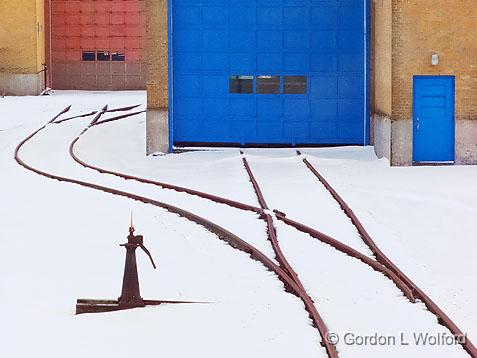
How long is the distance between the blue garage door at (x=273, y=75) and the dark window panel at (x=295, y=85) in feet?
0.09

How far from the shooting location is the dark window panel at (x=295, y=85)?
2836 centimetres

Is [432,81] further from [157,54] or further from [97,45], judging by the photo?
[97,45]

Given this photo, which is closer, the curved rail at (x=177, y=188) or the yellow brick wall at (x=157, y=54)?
the curved rail at (x=177, y=188)

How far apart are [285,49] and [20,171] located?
8504 millimetres

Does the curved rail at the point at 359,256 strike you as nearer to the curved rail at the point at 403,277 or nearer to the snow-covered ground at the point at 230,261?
the curved rail at the point at 403,277

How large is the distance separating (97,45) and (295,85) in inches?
1015

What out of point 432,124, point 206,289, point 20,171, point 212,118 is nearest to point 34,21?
point 212,118

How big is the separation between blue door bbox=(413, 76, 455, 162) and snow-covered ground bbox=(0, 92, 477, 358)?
1075 mm

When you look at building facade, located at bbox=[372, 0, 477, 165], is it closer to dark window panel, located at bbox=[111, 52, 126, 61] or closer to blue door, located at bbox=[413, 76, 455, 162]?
blue door, located at bbox=[413, 76, 455, 162]

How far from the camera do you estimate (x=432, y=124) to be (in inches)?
964

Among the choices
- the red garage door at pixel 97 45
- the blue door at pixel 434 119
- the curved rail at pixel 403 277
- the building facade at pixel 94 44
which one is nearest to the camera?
the curved rail at pixel 403 277

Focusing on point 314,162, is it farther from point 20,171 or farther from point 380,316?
point 380,316

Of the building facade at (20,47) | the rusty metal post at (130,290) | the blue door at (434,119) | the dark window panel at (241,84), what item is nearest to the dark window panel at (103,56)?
the building facade at (20,47)

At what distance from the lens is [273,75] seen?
28297 millimetres
